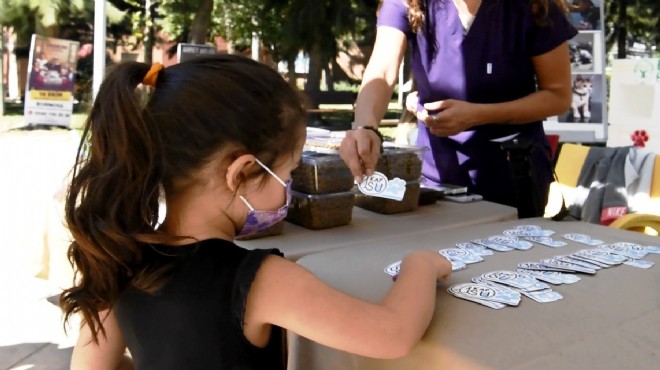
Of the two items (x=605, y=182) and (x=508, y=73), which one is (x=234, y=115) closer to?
(x=508, y=73)

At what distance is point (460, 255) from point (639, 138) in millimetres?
3989

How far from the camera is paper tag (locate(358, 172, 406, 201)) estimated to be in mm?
1383

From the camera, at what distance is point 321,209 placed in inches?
58.8

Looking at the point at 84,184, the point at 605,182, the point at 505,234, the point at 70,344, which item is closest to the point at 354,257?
the point at 505,234

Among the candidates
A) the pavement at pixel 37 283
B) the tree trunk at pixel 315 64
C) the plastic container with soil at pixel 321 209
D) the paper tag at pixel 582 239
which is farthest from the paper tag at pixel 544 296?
the tree trunk at pixel 315 64

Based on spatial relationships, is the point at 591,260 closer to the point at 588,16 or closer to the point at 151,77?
the point at 151,77

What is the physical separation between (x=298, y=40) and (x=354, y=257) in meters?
5.95

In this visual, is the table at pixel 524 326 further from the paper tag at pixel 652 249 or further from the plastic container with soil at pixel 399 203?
the plastic container with soil at pixel 399 203

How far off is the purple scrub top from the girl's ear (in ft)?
2.78

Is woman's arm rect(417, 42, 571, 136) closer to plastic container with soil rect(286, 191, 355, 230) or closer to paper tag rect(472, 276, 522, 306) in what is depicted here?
plastic container with soil rect(286, 191, 355, 230)

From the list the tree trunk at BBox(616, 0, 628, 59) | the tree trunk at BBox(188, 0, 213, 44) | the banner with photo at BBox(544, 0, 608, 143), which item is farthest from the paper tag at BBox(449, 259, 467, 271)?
the tree trunk at BBox(616, 0, 628, 59)

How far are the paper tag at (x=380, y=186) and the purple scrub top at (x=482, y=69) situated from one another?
1.27ft

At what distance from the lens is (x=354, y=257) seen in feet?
4.00

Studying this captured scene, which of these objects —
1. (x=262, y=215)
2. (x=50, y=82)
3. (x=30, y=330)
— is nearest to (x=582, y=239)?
(x=262, y=215)
